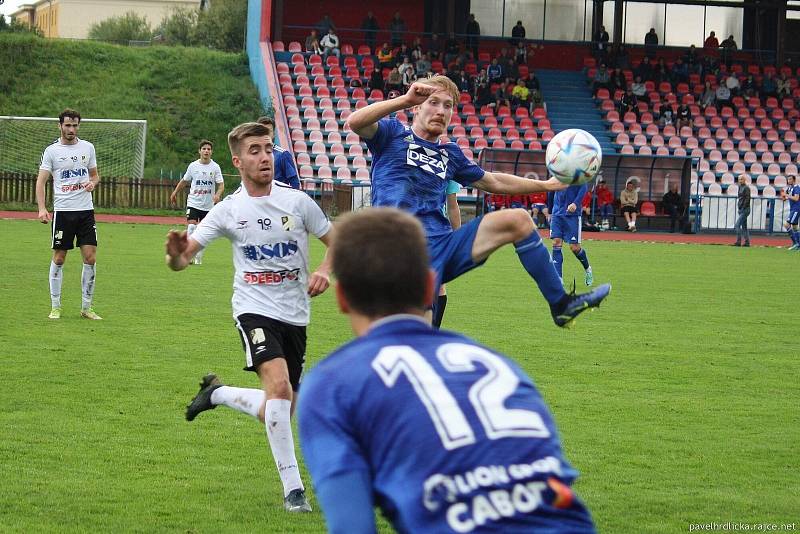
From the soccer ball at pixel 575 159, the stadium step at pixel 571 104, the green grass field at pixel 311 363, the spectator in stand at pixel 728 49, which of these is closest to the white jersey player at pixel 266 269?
the green grass field at pixel 311 363

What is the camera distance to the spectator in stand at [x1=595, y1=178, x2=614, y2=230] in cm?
3362

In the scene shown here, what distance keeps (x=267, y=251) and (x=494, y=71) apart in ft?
112

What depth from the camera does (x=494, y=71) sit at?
39.2 meters

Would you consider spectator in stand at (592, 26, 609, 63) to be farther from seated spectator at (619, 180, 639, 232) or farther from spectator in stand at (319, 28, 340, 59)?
seated spectator at (619, 180, 639, 232)

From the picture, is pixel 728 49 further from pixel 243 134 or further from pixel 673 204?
pixel 243 134

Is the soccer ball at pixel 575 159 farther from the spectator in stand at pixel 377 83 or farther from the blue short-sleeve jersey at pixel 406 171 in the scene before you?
the spectator in stand at pixel 377 83

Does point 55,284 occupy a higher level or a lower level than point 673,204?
lower

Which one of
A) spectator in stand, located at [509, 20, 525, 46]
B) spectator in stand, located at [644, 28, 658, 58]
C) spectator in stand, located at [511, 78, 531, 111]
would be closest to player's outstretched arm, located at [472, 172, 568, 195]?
spectator in stand, located at [511, 78, 531, 111]

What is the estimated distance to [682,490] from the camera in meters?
5.93

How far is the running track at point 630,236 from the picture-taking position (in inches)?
1193

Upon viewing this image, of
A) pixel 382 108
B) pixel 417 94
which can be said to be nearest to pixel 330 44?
pixel 382 108

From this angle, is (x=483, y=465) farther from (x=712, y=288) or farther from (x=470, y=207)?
(x=470, y=207)

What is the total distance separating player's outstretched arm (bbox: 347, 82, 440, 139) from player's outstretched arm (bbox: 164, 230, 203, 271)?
4.32 feet

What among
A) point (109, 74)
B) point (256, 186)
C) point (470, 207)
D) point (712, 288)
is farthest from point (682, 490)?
point (109, 74)
